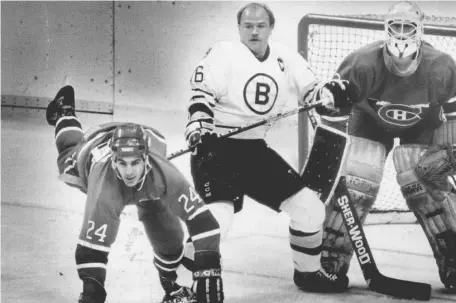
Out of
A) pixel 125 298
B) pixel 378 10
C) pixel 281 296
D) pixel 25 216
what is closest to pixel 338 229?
pixel 281 296

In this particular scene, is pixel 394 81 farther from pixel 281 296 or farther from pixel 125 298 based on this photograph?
pixel 125 298

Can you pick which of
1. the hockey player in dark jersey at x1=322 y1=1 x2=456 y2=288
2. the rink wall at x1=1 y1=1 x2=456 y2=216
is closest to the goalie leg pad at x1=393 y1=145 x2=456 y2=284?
the hockey player in dark jersey at x1=322 y1=1 x2=456 y2=288

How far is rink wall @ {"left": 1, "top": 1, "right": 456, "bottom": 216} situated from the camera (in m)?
6.32

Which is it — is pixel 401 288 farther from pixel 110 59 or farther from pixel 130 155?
pixel 110 59

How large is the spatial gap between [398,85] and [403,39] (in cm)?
18

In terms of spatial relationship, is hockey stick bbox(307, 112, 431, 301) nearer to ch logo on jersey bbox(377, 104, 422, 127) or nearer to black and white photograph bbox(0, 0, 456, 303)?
black and white photograph bbox(0, 0, 456, 303)

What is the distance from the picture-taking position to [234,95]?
3.70m

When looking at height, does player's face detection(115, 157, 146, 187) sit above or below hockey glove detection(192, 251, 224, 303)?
above

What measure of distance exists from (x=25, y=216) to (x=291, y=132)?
2.10m

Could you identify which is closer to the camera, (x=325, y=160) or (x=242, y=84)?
(x=242, y=84)

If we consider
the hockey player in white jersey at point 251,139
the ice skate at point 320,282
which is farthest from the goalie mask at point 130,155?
the ice skate at point 320,282

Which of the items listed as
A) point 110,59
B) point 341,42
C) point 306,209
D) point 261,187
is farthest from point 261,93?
point 110,59

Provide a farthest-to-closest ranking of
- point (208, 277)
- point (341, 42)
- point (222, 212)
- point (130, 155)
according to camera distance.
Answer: point (341, 42) → point (222, 212) → point (208, 277) → point (130, 155)

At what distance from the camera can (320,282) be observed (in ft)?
12.3
